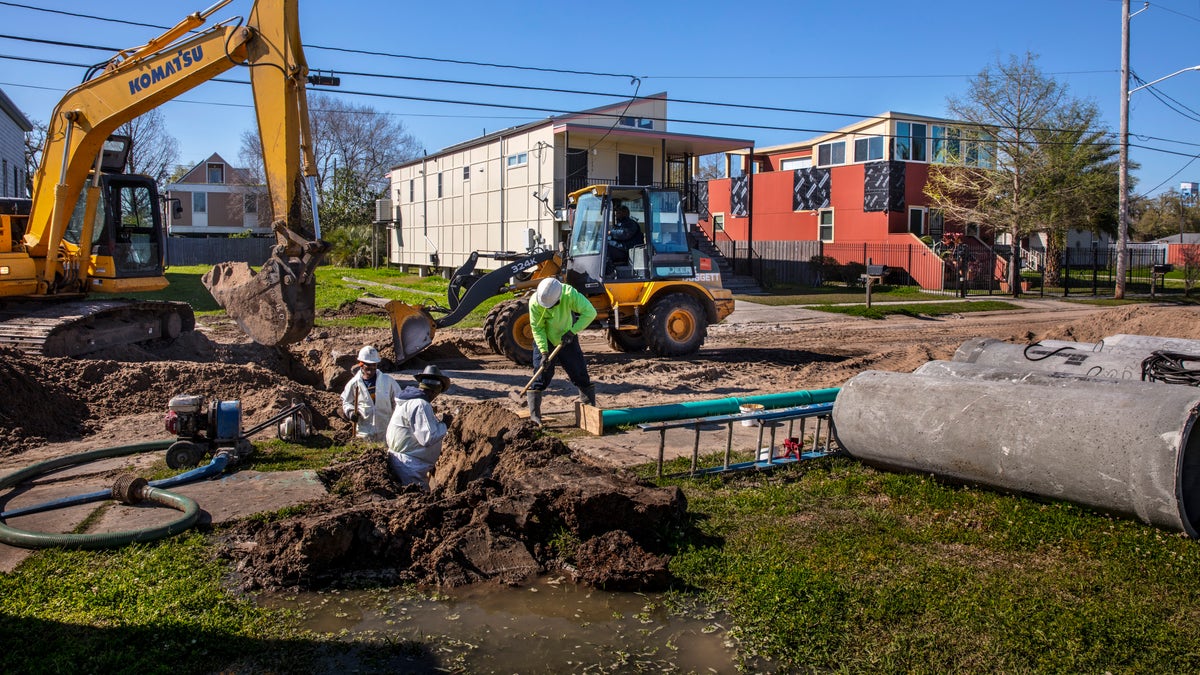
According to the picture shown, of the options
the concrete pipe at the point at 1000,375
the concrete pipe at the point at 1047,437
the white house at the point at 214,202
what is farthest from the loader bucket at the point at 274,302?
the white house at the point at 214,202

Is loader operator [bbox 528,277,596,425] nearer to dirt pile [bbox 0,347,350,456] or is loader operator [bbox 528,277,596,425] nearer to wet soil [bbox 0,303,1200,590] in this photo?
wet soil [bbox 0,303,1200,590]

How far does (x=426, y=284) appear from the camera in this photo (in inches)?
1262

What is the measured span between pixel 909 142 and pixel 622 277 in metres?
23.1

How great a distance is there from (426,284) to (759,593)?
2796 centimetres

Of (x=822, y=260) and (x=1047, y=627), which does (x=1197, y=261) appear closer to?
(x=822, y=260)

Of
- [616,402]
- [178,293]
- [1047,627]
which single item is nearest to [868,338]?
[616,402]

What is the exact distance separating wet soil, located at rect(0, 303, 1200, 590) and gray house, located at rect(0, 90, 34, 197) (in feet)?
56.3

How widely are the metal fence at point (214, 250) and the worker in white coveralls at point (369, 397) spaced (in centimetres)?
4042

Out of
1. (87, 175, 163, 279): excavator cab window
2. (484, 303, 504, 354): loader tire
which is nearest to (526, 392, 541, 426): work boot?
(484, 303, 504, 354): loader tire

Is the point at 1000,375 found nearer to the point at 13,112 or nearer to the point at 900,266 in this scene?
the point at 900,266

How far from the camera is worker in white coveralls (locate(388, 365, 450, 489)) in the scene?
716cm

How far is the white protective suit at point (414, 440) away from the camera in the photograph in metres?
7.16

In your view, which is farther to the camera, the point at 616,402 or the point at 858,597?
the point at 616,402

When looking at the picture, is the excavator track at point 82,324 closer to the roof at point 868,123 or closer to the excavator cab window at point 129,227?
the excavator cab window at point 129,227
